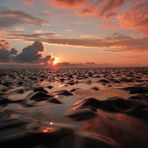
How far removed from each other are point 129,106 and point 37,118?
3842mm

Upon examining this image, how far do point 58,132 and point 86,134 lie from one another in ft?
2.25

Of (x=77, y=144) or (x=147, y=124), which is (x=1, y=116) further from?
(x=147, y=124)

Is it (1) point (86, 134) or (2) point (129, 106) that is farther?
(2) point (129, 106)

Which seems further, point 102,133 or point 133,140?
point 102,133

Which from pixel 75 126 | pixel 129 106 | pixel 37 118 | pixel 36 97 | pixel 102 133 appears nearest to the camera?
pixel 102 133

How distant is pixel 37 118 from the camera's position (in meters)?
8.59

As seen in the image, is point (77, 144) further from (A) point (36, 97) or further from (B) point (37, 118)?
(A) point (36, 97)

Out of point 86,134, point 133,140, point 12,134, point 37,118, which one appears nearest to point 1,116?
point 37,118

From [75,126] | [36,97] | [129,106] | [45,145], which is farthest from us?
[36,97]

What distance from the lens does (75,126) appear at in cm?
724

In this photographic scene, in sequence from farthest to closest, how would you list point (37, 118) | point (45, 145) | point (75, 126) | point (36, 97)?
point (36, 97) → point (37, 118) → point (75, 126) → point (45, 145)

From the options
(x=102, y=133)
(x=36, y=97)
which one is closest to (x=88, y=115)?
(x=102, y=133)

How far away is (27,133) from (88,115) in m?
3.08

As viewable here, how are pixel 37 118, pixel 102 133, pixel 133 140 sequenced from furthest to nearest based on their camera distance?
1. pixel 37 118
2. pixel 102 133
3. pixel 133 140
